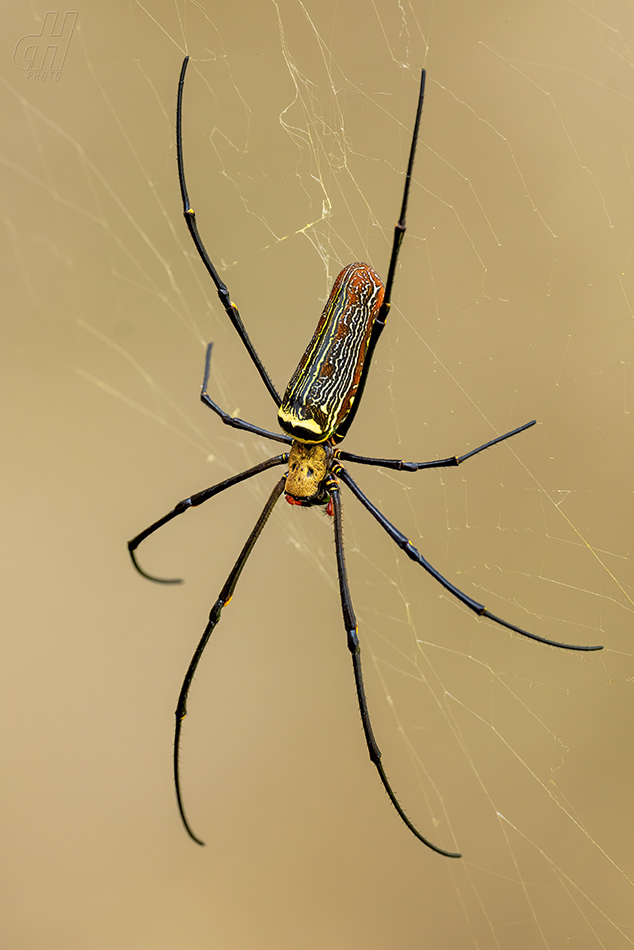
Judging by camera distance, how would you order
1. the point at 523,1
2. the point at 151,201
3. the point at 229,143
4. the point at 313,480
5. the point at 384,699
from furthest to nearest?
the point at 151,201 < the point at 384,699 < the point at 229,143 < the point at 523,1 < the point at 313,480

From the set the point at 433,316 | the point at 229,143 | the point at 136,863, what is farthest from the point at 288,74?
the point at 136,863

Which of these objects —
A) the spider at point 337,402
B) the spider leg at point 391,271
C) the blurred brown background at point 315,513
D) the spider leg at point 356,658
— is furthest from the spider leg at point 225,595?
the blurred brown background at point 315,513

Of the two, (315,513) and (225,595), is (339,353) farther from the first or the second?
(315,513)

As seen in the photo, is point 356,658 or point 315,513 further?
point 315,513

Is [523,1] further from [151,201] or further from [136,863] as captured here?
[136,863]

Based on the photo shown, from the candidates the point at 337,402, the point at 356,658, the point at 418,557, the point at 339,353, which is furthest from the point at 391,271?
the point at 356,658

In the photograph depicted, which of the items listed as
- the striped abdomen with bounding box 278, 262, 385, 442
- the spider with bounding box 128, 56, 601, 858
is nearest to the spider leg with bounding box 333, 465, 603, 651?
the spider with bounding box 128, 56, 601, 858

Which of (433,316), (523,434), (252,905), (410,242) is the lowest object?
(252,905)

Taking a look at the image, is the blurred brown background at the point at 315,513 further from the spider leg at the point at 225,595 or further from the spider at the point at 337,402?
the spider leg at the point at 225,595
